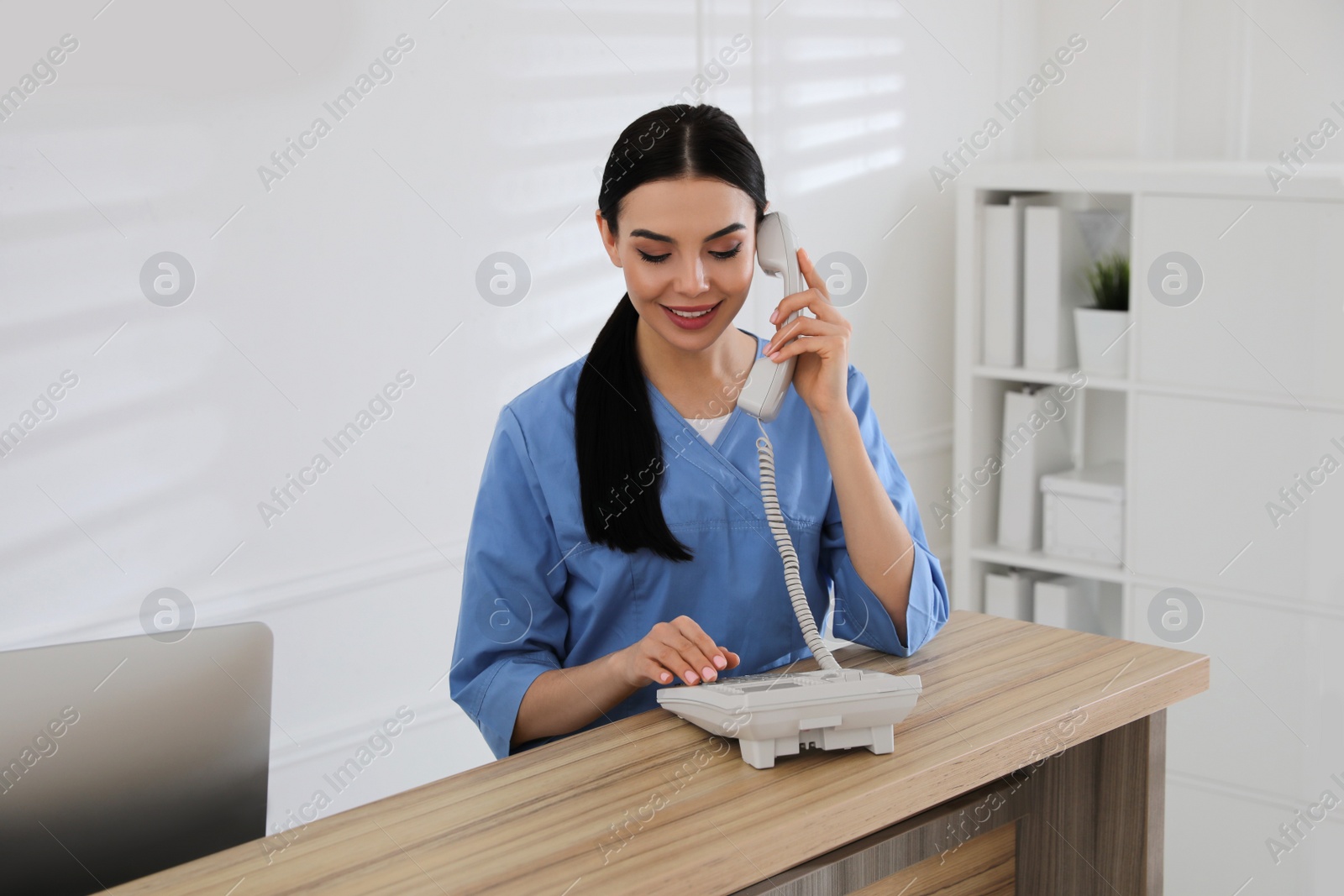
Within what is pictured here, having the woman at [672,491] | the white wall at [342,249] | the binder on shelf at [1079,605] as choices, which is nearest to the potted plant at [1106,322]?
the white wall at [342,249]

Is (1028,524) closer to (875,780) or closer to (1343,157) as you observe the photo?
(1343,157)

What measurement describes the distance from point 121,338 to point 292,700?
0.76m

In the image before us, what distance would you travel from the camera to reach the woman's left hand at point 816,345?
1551mm

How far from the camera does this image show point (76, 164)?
2.09 m

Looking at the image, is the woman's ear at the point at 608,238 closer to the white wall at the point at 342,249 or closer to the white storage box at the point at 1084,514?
the white wall at the point at 342,249

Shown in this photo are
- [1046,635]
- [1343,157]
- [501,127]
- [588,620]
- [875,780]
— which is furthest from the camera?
[1343,157]

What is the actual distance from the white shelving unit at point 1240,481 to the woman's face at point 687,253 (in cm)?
183

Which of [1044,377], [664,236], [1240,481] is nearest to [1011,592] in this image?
[1044,377]

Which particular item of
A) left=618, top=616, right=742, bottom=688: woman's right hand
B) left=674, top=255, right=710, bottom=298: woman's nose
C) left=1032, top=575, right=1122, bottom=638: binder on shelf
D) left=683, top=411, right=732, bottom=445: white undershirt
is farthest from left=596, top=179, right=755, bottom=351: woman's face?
left=1032, top=575, right=1122, bottom=638: binder on shelf

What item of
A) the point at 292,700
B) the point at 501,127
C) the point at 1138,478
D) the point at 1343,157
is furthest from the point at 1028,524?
the point at 292,700

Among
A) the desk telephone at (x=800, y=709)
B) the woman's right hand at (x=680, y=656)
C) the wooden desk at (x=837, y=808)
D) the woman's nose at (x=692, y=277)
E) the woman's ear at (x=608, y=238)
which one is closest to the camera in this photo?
the wooden desk at (x=837, y=808)

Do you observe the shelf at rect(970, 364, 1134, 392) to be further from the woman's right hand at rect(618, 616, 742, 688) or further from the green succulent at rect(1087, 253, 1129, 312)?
the woman's right hand at rect(618, 616, 742, 688)

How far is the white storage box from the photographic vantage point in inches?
130

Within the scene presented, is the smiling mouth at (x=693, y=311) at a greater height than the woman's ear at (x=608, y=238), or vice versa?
the woman's ear at (x=608, y=238)
